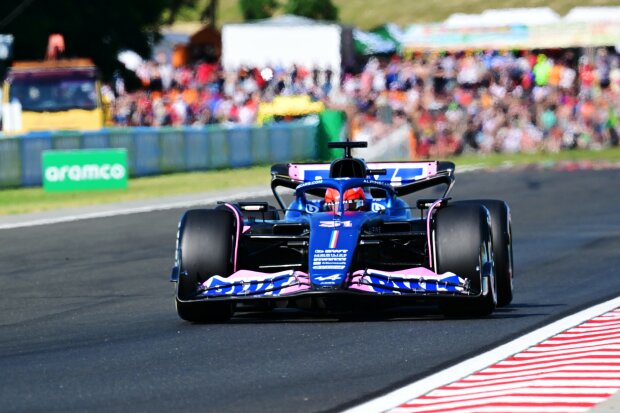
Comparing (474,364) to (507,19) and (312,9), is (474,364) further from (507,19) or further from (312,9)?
(312,9)

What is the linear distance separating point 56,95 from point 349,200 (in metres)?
21.3

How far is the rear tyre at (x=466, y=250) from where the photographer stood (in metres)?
10.0

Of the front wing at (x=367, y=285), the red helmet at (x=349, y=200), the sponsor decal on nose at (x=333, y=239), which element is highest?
the red helmet at (x=349, y=200)

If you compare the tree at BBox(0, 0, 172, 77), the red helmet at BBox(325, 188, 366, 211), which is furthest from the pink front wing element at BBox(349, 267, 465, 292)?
the tree at BBox(0, 0, 172, 77)

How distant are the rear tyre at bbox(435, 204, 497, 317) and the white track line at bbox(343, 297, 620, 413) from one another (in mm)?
572

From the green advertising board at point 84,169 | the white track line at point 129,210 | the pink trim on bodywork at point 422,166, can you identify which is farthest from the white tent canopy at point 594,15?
the pink trim on bodywork at point 422,166

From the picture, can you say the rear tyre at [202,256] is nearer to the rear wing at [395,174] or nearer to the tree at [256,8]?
the rear wing at [395,174]

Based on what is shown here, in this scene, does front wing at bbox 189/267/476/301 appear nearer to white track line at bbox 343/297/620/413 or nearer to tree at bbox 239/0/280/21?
white track line at bbox 343/297/620/413

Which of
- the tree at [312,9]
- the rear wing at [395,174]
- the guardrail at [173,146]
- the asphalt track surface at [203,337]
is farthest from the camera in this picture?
the tree at [312,9]

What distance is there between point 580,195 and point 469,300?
15.1 metres

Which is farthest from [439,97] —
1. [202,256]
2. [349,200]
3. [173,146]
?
[202,256]

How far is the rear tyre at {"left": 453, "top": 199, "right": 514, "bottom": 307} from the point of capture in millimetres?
10742

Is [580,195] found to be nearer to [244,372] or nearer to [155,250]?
[155,250]

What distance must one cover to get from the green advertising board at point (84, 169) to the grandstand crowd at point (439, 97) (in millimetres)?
10851
